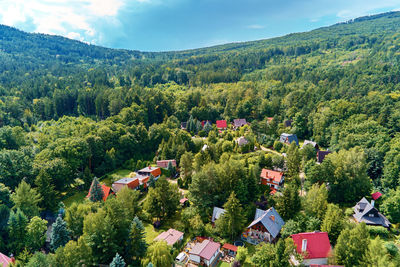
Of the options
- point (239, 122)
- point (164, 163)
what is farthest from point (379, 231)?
point (239, 122)

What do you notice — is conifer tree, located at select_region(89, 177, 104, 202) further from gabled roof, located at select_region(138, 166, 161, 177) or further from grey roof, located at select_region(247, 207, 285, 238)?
grey roof, located at select_region(247, 207, 285, 238)

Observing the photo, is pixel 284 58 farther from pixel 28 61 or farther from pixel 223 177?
pixel 28 61

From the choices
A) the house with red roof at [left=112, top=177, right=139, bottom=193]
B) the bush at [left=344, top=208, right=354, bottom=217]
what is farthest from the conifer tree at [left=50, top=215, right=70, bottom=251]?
the bush at [left=344, top=208, right=354, bottom=217]

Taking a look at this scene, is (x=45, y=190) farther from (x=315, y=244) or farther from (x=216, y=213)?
(x=315, y=244)

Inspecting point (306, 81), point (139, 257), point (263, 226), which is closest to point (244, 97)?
point (306, 81)

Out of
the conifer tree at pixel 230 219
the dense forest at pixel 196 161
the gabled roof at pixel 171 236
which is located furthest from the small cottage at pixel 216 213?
the gabled roof at pixel 171 236

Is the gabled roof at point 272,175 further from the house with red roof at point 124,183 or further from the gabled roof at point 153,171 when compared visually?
the house with red roof at point 124,183

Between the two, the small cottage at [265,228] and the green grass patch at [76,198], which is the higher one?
the green grass patch at [76,198]
